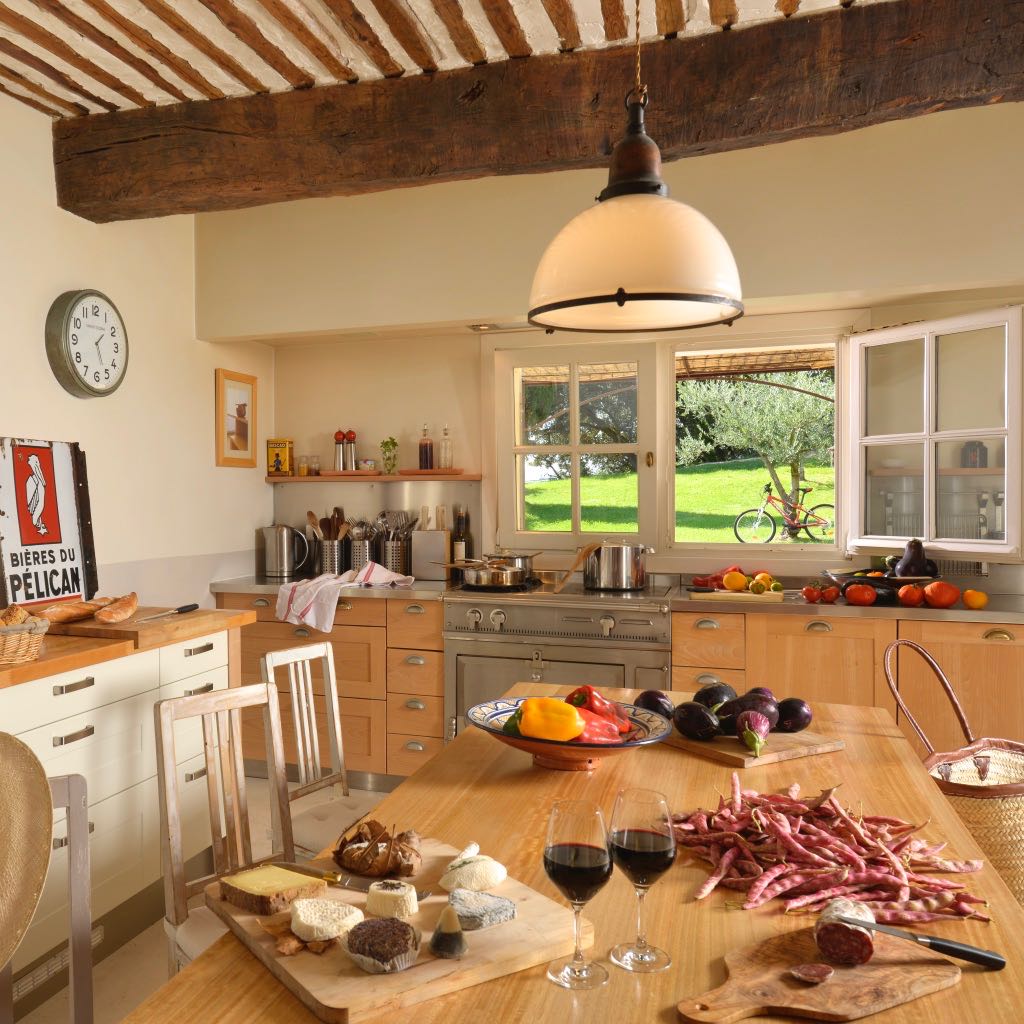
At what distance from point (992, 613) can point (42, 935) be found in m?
3.26

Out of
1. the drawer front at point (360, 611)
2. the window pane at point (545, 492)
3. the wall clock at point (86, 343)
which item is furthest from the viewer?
the window pane at point (545, 492)

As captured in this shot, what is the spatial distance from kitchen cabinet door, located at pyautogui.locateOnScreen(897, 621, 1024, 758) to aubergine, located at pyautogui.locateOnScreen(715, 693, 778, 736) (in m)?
1.60

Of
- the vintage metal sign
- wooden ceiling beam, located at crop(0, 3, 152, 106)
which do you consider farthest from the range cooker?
wooden ceiling beam, located at crop(0, 3, 152, 106)

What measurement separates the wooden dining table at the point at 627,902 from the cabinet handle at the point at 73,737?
1243 millimetres

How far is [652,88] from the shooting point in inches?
104

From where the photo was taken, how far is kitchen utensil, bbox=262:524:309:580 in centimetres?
443

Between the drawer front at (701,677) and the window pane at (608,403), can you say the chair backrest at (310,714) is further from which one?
the window pane at (608,403)

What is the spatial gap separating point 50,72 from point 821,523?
3.64 meters

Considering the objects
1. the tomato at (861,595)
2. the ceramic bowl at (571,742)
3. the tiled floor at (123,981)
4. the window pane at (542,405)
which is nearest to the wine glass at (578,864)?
the ceramic bowl at (571,742)

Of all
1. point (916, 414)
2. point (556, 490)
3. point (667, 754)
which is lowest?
point (667, 754)

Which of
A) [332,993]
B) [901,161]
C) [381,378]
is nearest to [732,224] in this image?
[901,161]

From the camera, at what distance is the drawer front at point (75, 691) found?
231cm

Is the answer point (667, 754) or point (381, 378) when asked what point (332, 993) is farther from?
point (381, 378)

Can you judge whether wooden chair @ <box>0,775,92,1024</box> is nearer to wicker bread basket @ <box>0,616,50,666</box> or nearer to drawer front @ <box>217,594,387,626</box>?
wicker bread basket @ <box>0,616,50,666</box>
